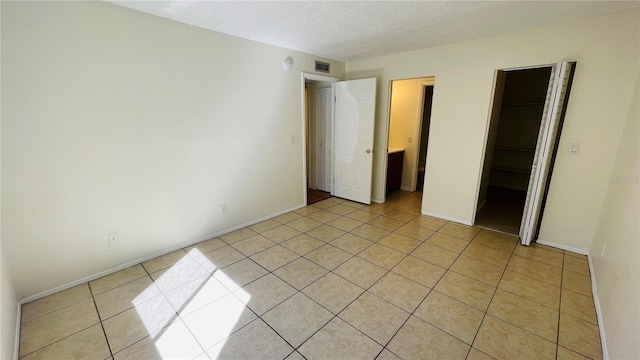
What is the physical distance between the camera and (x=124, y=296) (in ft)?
6.95

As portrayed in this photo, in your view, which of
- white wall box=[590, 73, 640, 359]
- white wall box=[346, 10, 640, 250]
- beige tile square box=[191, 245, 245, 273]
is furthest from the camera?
beige tile square box=[191, 245, 245, 273]

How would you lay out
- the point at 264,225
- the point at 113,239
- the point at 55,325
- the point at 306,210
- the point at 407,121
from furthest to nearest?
the point at 407,121 < the point at 306,210 < the point at 264,225 < the point at 113,239 < the point at 55,325

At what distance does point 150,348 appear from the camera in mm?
1646

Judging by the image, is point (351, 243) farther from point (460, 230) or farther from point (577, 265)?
point (577, 265)

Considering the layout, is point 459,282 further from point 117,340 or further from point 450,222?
point 117,340

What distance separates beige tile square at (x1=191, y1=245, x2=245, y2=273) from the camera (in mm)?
2557

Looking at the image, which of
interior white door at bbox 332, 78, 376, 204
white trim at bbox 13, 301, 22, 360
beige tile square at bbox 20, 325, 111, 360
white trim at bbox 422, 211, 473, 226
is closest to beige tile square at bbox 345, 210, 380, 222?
interior white door at bbox 332, 78, 376, 204

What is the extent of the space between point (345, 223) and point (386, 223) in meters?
0.57

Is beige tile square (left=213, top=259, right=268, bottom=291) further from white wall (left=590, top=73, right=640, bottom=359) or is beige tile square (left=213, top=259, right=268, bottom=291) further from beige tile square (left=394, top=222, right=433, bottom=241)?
white wall (left=590, top=73, right=640, bottom=359)

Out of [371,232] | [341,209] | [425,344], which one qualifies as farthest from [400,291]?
[341,209]

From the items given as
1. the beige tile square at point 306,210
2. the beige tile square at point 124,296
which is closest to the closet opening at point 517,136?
the beige tile square at point 306,210

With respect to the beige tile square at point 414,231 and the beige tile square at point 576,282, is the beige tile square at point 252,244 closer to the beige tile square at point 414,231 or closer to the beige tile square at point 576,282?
the beige tile square at point 414,231

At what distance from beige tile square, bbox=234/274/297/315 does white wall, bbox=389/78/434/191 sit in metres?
3.63

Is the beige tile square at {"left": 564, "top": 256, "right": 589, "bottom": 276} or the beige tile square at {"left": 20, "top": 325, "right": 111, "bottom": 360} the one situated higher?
the beige tile square at {"left": 564, "top": 256, "right": 589, "bottom": 276}
